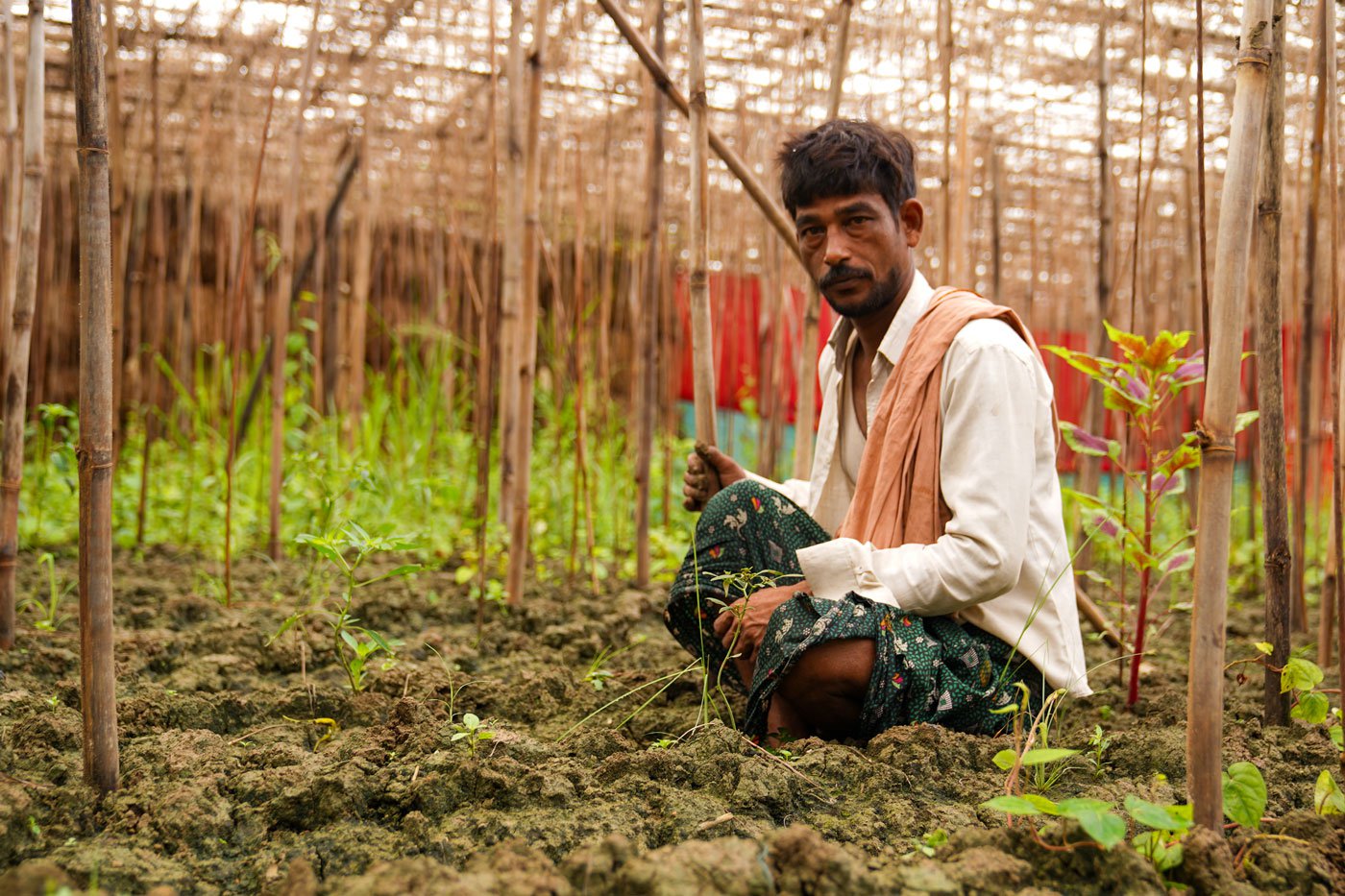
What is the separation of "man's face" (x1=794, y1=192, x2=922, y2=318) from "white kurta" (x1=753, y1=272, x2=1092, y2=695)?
0.63 feet

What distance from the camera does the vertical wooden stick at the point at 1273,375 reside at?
Result: 3.94ft

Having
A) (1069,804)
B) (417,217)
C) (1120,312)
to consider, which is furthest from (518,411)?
(417,217)

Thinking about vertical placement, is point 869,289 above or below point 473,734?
above

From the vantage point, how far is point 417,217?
7316 mm

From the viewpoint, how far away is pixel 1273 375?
4.17ft

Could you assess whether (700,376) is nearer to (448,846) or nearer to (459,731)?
(459,731)

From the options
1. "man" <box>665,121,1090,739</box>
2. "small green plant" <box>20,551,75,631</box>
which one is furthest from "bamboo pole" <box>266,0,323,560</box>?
"man" <box>665,121,1090,739</box>

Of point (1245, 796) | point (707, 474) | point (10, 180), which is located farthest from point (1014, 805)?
point (10, 180)

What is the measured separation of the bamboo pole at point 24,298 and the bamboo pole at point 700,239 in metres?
0.91

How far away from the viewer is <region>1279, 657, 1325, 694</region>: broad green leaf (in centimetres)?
122

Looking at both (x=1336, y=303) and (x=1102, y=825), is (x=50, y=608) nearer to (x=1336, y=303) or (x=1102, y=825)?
(x=1102, y=825)

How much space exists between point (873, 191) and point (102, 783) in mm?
1234

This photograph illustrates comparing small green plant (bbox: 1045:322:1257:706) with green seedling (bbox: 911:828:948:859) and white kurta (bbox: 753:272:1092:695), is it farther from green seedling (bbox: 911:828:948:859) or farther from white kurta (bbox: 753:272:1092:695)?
green seedling (bbox: 911:828:948:859)

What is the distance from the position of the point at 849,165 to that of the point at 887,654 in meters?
0.70
